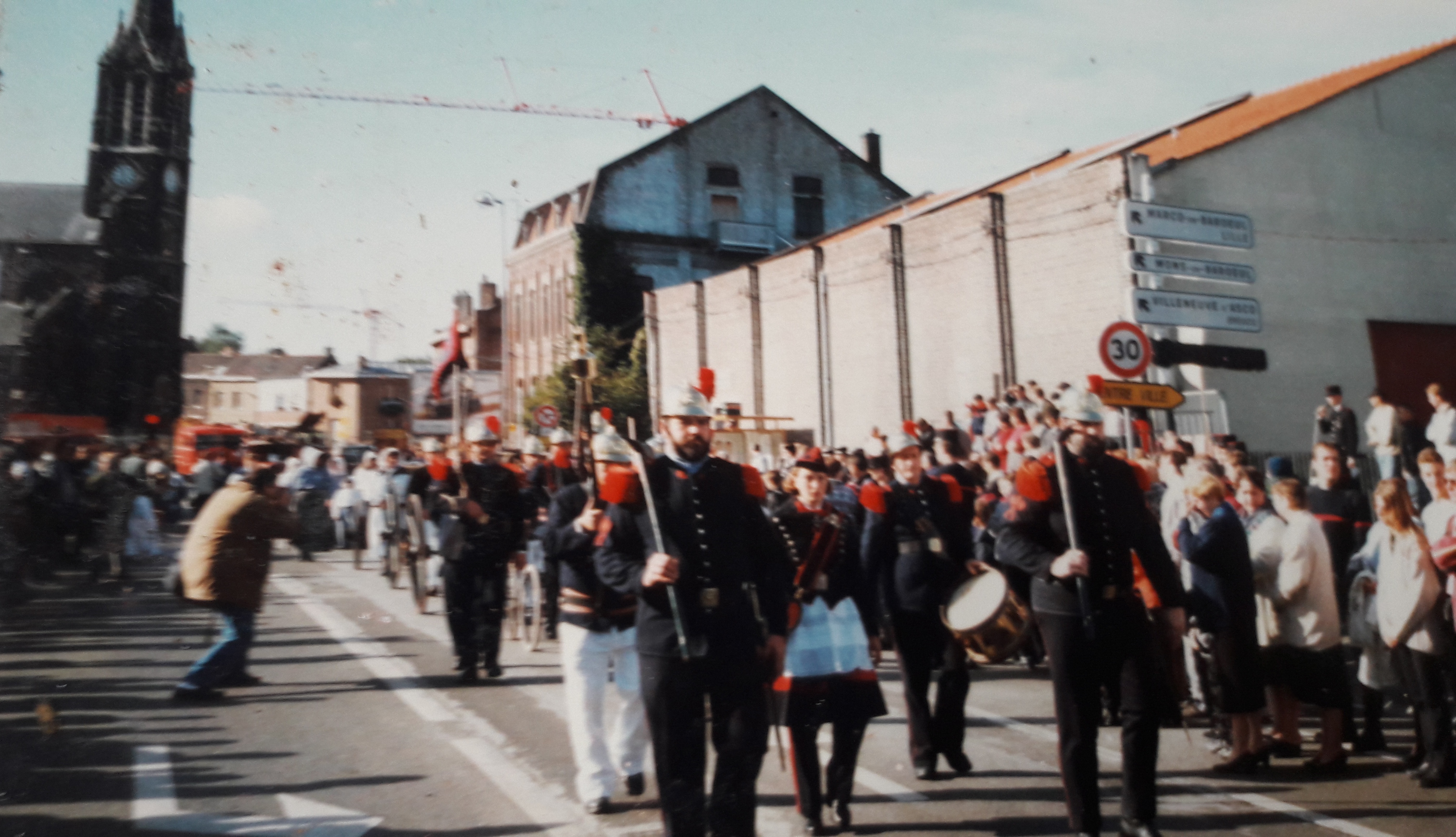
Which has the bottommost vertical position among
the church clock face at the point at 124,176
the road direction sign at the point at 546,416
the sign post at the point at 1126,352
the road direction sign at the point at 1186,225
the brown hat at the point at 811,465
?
the brown hat at the point at 811,465

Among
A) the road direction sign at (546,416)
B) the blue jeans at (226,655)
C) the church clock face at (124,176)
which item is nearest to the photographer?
the church clock face at (124,176)

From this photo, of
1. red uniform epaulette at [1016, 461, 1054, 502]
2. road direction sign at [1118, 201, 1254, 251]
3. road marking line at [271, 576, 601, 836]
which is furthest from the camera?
road direction sign at [1118, 201, 1254, 251]

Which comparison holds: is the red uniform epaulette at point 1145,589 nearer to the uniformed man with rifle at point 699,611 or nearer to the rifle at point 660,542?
the uniformed man with rifle at point 699,611

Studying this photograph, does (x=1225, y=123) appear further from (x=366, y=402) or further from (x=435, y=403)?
(x=366, y=402)

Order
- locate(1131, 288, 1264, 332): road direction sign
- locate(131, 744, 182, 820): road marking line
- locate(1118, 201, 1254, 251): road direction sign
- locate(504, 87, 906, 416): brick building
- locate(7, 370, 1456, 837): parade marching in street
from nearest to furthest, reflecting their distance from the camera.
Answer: locate(7, 370, 1456, 837): parade marching in street, locate(131, 744, 182, 820): road marking line, locate(1131, 288, 1264, 332): road direction sign, locate(1118, 201, 1254, 251): road direction sign, locate(504, 87, 906, 416): brick building

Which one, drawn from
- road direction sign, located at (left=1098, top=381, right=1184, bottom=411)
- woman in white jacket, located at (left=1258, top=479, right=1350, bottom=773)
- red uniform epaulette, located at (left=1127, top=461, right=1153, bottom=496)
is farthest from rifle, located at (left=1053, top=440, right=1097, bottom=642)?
road direction sign, located at (left=1098, top=381, right=1184, bottom=411)

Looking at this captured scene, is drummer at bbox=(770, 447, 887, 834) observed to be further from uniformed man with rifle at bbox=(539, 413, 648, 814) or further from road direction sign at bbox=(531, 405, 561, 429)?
road direction sign at bbox=(531, 405, 561, 429)

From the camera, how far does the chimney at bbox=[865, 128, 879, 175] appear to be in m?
47.0

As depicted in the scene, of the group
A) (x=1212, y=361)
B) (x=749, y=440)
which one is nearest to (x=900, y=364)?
(x=749, y=440)

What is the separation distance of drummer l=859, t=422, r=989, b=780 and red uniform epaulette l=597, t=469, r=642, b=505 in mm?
2266

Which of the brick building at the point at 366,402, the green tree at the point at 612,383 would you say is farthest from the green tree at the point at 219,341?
the brick building at the point at 366,402

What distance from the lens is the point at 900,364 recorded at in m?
28.4

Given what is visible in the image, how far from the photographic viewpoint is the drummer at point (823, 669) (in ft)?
18.4

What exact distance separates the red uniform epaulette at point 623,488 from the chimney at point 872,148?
43647 millimetres
